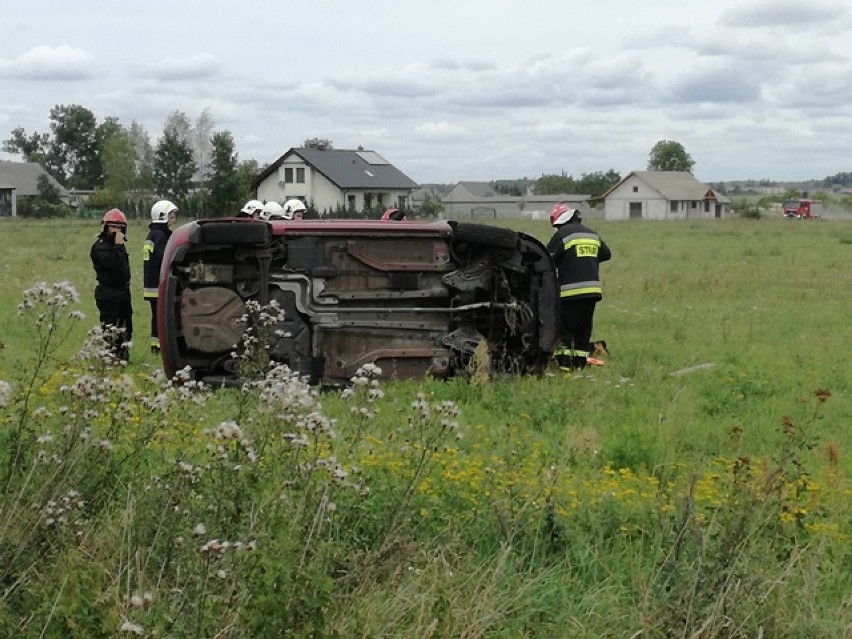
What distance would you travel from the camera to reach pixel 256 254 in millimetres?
10680

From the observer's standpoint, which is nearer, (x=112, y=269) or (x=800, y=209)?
(x=112, y=269)

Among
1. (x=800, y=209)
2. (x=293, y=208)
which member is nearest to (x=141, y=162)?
(x=800, y=209)

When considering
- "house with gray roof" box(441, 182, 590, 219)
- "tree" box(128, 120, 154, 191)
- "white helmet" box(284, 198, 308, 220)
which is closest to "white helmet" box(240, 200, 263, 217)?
"white helmet" box(284, 198, 308, 220)

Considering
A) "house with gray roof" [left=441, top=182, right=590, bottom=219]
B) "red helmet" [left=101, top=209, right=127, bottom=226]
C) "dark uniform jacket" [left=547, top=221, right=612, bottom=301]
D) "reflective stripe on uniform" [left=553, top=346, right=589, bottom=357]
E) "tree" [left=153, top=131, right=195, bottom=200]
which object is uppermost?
"tree" [left=153, top=131, right=195, bottom=200]

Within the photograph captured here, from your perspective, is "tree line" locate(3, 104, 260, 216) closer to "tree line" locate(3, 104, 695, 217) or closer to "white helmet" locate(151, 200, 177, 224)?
"tree line" locate(3, 104, 695, 217)

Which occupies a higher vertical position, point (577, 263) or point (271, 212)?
point (271, 212)

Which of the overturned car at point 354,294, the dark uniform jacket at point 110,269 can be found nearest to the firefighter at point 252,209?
the dark uniform jacket at point 110,269

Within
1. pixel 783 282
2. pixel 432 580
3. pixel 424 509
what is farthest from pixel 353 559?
pixel 783 282

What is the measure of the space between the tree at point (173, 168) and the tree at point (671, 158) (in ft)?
262

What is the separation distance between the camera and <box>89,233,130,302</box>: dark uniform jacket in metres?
13.0

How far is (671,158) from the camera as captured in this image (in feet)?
483

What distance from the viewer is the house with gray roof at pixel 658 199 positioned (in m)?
107

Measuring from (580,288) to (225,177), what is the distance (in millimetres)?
57027

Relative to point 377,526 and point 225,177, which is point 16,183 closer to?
point 225,177
